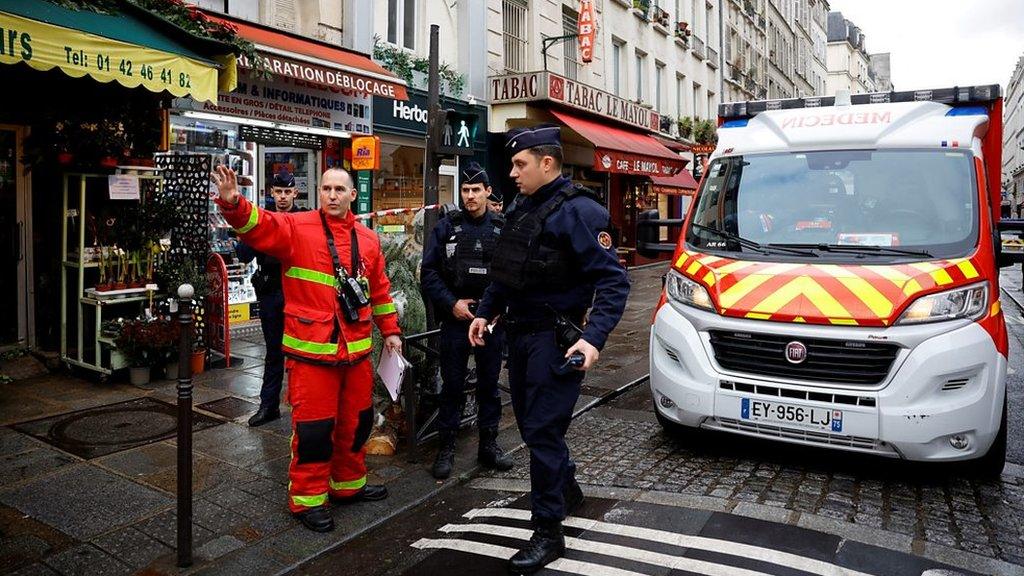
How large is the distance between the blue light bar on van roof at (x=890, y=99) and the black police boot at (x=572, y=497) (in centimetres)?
353

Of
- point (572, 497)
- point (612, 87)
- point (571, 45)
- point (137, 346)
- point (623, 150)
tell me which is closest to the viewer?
point (572, 497)

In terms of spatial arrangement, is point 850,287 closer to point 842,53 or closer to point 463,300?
point 463,300

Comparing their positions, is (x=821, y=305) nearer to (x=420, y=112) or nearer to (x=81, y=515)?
(x=81, y=515)

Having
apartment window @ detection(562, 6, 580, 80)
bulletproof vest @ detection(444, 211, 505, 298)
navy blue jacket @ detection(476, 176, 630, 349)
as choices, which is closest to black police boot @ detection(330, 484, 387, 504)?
bulletproof vest @ detection(444, 211, 505, 298)

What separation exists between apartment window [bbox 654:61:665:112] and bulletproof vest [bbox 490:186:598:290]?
69.4ft

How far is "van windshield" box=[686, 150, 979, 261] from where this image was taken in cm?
483

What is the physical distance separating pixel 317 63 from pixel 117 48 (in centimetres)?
407

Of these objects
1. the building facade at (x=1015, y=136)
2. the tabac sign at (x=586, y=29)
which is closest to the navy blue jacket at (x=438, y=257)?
the tabac sign at (x=586, y=29)

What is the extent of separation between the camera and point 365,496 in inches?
175

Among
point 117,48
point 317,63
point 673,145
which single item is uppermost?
point 673,145

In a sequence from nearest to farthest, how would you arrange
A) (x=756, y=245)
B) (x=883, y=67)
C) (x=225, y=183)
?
(x=225, y=183), (x=756, y=245), (x=883, y=67)

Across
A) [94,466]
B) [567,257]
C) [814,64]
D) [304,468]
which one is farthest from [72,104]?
[814,64]

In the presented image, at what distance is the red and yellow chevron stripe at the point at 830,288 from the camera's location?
14.2ft

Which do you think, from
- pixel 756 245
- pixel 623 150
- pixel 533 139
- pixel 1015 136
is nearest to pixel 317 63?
pixel 756 245
